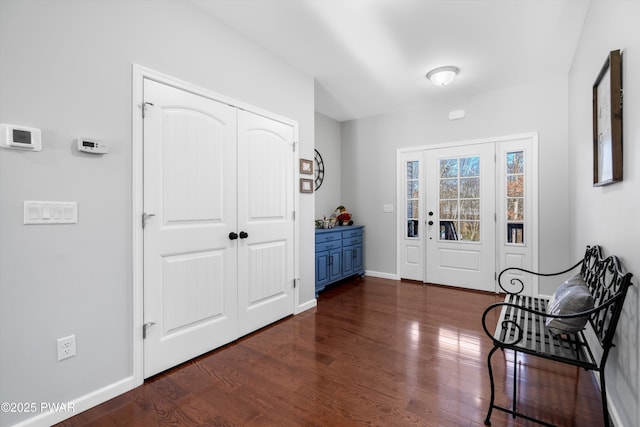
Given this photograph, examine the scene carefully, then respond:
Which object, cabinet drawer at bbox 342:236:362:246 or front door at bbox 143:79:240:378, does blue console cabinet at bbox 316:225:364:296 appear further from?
front door at bbox 143:79:240:378

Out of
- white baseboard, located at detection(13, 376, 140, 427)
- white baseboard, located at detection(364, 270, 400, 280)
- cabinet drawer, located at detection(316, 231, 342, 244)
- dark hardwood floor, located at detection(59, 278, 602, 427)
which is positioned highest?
cabinet drawer, located at detection(316, 231, 342, 244)

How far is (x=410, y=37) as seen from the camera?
9.27ft

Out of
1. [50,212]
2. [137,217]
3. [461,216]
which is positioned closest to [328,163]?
[461,216]

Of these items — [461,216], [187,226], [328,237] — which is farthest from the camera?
[461,216]

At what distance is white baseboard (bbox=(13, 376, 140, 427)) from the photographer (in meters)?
1.62

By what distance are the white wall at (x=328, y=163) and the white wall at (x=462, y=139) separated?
0.14 m

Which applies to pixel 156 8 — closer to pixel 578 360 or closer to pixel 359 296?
pixel 578 360

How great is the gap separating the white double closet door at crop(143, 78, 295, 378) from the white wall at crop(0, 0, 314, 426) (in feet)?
0.56

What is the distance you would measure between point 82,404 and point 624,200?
3.18 m

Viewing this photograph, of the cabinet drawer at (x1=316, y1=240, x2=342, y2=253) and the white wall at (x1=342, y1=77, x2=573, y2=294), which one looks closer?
the white wall at (x1=342, y1=77, x2=573, y2=294)

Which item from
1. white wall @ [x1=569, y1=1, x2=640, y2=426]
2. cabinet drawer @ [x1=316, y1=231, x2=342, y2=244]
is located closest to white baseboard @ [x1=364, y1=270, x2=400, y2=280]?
cabinet drawer @ [x1=316, y1=231, x2=342, y2=244]

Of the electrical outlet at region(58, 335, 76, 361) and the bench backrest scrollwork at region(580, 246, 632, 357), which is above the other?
the bench backrest scrollwork at region(580, 246, 632, 357)

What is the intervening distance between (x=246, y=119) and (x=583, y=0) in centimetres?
280

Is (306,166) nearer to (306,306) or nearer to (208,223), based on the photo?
(208,223)
